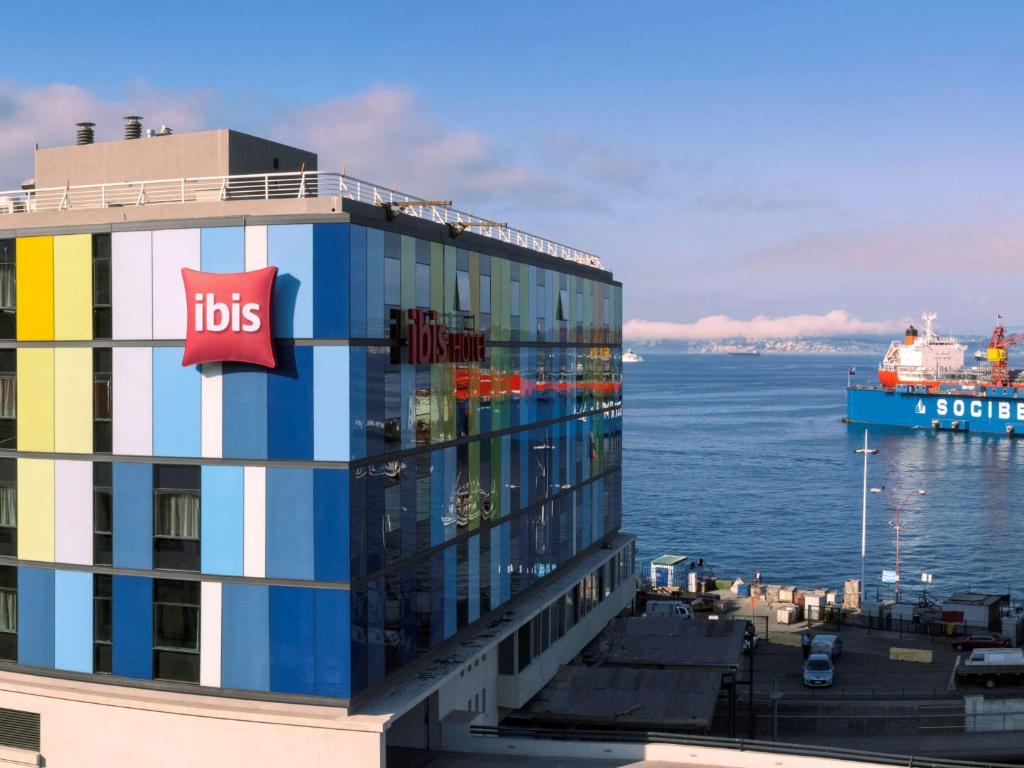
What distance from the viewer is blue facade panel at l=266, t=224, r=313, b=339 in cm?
2709

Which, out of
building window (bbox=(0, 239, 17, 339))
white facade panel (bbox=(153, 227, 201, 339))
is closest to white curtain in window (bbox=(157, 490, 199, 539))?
white facade panel (bbox=(153, 227, 201, 339))

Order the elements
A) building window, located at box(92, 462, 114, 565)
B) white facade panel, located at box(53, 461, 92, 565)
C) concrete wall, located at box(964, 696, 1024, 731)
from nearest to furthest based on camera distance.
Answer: building window, located at box(92, 462, 114, 565), white facade panel, located at box(53, 461, 92, 565), concrete wall, located at box(964, 696, 1024, 731)

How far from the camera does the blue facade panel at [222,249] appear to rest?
90.1ft

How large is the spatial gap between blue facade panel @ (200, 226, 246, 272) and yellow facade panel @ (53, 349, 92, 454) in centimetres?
424

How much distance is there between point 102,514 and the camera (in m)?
29.5

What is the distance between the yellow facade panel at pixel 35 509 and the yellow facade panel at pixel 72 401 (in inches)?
32.9

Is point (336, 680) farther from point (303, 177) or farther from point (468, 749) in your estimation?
point (303, 177)

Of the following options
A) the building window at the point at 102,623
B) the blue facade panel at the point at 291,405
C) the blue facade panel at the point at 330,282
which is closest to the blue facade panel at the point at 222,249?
the blue facade panel at the point at 330,282

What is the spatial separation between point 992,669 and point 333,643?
28.4 metres

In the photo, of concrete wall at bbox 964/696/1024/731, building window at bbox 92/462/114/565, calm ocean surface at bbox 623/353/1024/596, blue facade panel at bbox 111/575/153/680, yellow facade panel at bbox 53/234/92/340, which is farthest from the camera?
calm ocean surface at bbox 623/353/1024/596

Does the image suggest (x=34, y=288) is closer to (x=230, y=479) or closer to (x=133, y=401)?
(x=133, y=401)

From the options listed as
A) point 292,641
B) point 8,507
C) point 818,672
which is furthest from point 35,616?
point 818,672

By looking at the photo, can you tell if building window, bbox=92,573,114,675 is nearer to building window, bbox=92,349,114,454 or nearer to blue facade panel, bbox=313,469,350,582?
building window, bbox=92,349,114,454

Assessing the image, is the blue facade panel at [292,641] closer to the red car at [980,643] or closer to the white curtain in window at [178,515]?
the white curtain in window at [178,515]
